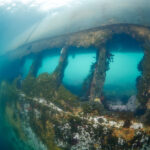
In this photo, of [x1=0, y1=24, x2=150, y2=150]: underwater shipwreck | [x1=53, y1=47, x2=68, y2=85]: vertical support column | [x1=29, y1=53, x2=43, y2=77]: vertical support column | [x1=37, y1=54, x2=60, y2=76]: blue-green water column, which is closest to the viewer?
[x1=0, y1=24, x2=150, y2=150]: underwater shipwreck

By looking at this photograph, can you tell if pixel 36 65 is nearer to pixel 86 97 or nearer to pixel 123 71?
pixel 86 97

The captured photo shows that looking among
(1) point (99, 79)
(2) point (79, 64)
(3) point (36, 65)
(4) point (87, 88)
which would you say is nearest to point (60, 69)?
(4) point (87, 88)

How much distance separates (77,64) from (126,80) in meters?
3.89

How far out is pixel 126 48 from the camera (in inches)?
421

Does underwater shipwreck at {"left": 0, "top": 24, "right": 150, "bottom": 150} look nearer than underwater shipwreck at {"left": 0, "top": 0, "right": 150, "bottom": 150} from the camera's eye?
Yes

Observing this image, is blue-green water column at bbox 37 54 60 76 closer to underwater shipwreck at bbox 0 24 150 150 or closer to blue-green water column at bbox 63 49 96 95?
underwater shipwreck at bbox 0 24 150 150

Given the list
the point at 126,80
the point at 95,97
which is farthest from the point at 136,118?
the point at 126,80

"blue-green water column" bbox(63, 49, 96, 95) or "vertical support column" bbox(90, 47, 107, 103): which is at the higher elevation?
"blue-green water column" bbox(63, 49, 96, 95)

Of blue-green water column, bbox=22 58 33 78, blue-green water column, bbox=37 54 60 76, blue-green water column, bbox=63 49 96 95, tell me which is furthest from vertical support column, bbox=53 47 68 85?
blue-green water column, bbox=22 58 33 78

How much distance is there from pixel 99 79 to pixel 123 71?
4.36m

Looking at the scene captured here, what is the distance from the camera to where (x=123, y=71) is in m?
10.7

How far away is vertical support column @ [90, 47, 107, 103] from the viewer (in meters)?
6.43

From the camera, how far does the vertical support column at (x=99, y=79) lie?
6425 millimetres

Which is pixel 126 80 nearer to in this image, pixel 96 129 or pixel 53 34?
pixel 96 129
